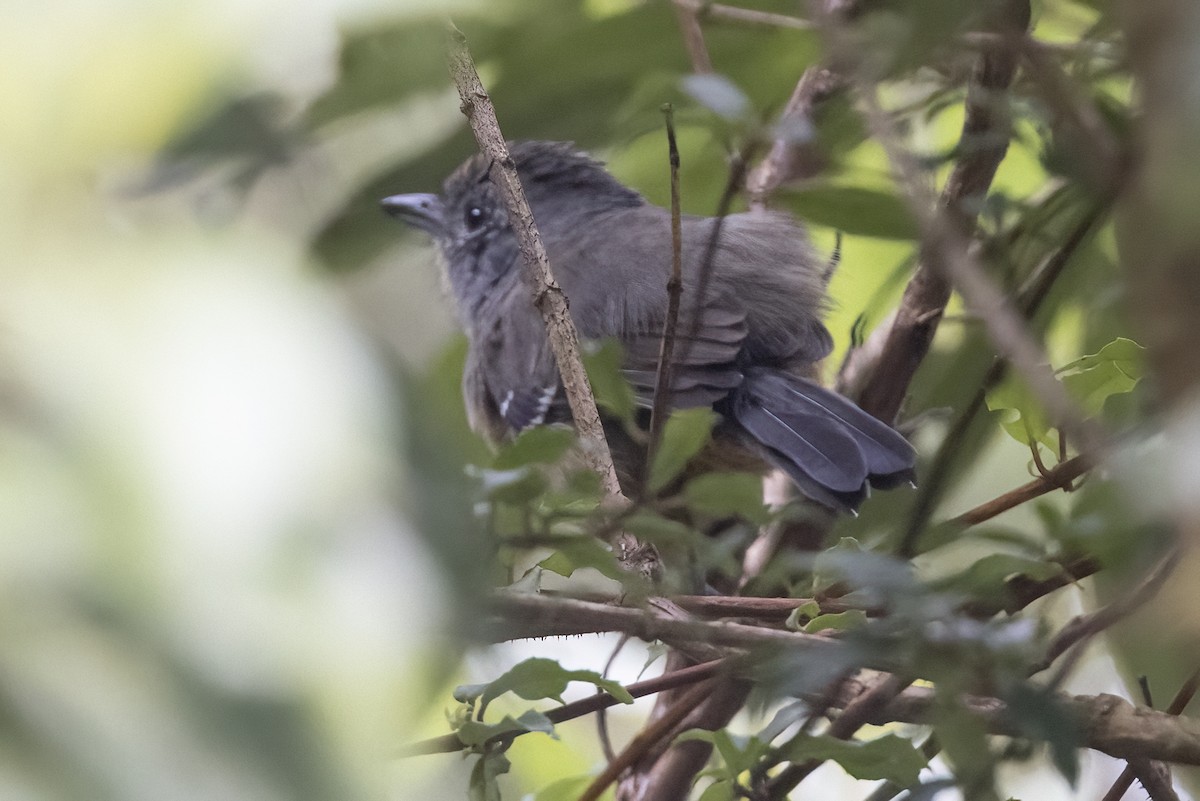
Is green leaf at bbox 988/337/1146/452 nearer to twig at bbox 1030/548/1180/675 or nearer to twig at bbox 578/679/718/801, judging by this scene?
twig at bbox 1030/548/1180/675

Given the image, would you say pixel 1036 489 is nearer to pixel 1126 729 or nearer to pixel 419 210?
pixel 1126 729

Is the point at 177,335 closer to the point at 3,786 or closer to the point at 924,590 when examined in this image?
the point at 3,786

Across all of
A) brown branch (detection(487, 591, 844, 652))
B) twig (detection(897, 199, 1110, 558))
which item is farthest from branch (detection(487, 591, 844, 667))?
twig (detection(897, 199, 1110, 558))

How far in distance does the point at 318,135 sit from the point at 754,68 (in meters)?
0.76

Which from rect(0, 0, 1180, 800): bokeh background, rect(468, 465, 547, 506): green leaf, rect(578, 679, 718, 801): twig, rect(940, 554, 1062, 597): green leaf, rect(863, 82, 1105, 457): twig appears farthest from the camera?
rect(578, 679, 718, 801): twig

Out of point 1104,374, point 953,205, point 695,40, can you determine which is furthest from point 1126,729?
point 695,40

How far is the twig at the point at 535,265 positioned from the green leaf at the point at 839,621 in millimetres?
302

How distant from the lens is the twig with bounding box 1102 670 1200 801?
1.28m

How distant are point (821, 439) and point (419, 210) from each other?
1.36m

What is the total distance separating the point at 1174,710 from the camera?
51.9 inches

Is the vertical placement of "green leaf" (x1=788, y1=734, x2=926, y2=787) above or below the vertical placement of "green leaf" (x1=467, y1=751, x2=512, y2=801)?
below

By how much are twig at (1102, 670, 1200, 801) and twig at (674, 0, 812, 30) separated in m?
1.13

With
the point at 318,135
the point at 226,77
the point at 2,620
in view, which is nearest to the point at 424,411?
the point at 2,620

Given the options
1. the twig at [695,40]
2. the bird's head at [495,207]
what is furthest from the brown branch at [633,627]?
the bird's head at [495,207]
